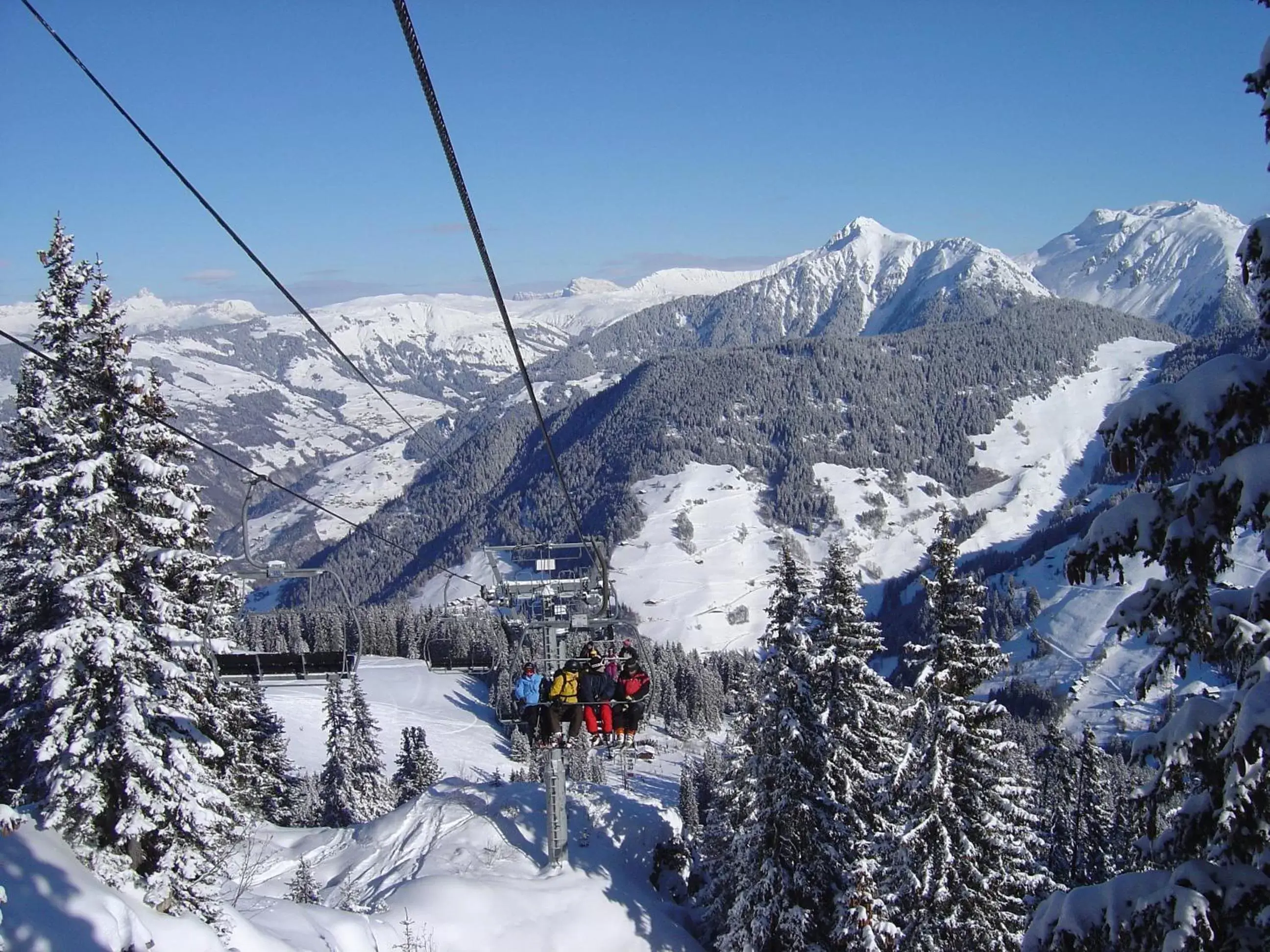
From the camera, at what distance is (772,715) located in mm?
23938

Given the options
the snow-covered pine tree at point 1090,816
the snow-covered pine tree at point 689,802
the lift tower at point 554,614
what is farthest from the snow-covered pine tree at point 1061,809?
the snow-covered pine tree at point 689,802

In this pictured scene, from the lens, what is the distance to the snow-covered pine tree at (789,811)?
76.7ft

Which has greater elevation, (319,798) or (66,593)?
(66,593)

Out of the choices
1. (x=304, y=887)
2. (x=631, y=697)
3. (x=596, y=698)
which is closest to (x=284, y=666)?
(x=596, y=698)

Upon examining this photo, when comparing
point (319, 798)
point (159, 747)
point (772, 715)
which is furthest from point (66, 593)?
point (319, 798)

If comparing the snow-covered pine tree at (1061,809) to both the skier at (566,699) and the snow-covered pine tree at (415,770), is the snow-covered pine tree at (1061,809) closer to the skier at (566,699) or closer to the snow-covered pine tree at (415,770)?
the skier at (566,699)

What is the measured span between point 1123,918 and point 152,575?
1627cm

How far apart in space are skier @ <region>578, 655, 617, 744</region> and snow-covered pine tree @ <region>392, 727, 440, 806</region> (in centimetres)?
4806

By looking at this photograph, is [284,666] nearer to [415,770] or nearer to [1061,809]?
[1061,809]

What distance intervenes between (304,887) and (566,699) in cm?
1264

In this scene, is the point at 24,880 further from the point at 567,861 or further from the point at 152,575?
the point at 567,861

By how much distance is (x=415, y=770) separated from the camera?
66.9 meters

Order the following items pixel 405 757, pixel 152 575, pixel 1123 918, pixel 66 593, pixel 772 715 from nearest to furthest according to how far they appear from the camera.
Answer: pixel 1123 918, pixel 66 593, pixel 152 575, pixel 772 715, pixel 405 757

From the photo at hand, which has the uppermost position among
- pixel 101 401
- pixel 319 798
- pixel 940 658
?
pixel 101 401
